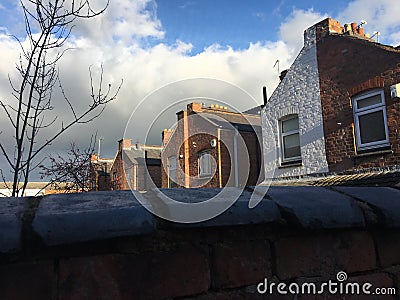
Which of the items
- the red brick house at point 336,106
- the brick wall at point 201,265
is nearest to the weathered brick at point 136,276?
the brick wall at point 201,265

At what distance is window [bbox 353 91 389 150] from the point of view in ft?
32.3

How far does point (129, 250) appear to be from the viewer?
0.88 meters

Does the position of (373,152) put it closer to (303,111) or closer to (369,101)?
(369,101)

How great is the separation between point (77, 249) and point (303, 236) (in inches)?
25.2

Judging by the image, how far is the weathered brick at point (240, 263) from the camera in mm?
965

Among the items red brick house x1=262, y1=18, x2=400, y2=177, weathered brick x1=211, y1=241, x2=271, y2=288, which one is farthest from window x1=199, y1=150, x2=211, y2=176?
weathered brick x1=211, y1=241, x2=271, y2=288

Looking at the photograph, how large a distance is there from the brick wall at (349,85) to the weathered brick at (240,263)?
380 inches

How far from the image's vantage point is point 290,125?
12.5 metres

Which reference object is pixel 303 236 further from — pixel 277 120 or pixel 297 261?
pixel 277 120

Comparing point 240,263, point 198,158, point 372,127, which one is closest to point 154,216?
point 240,263

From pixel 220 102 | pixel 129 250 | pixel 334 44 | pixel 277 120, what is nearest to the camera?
pixel 129 250

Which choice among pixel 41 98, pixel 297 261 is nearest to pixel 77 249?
pixel 297 261

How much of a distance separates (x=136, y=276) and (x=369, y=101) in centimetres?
1083

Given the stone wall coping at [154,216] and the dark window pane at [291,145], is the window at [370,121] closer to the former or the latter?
the dark window pane at [291,145]
